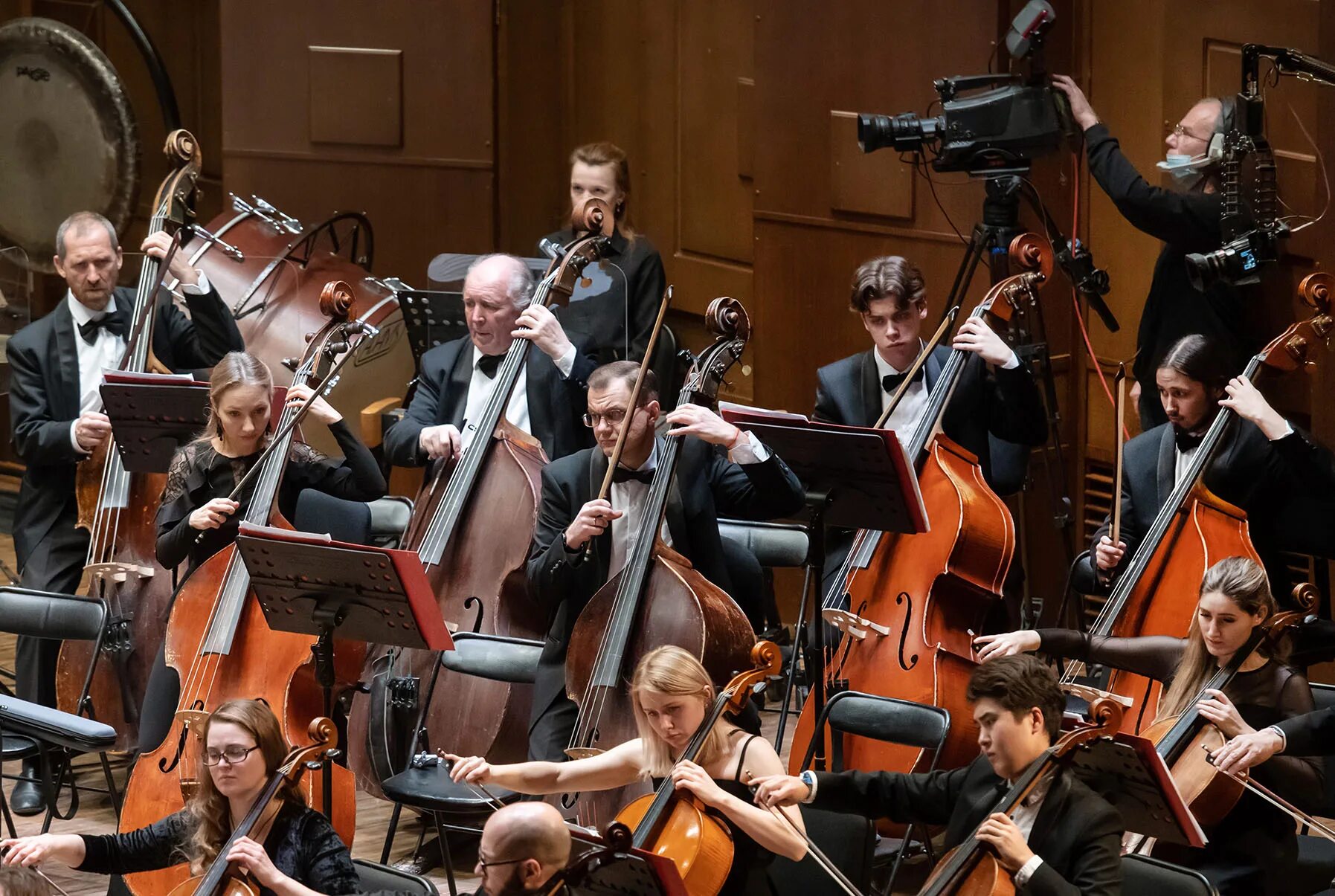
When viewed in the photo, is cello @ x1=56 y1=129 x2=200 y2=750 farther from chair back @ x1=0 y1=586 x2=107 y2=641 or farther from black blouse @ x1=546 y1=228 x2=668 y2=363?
black blouse @ x1=546 y1=228 x2=668 y2=363

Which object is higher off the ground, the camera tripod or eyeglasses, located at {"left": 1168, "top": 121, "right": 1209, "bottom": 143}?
eyeglasses, located at {"left": 1168, "top": 121, "right": 1209, "bottom": 143}

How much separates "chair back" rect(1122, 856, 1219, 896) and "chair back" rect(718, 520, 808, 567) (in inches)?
72.2

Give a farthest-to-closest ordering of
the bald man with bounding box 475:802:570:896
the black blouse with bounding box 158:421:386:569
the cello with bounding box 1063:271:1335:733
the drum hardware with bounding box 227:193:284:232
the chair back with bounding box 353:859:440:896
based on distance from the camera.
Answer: the drum hardware with bounding box 227:193:284:232
the black blouse with bounding box 158:421:386:569
the cello with bounding box 1063:271:1335:733
the chair back with bounding box 353:859:440:896
the bald man with bounding box 475:802:570:896

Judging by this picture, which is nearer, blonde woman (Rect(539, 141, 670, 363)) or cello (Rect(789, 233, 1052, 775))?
cello (Rect(789, 233, 1052, 775))

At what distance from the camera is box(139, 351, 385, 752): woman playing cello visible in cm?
453

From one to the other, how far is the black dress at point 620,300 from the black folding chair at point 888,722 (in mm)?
1835

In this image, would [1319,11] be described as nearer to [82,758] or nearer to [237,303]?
[237,303]

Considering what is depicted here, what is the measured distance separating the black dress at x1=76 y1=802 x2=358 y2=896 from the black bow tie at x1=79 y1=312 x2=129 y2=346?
2161mm

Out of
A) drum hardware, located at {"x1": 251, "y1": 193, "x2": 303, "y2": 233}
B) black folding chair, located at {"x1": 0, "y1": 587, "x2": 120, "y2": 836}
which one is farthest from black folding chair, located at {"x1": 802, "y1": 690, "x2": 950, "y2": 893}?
drum hardware, located at {"x1": 251, "y1": 193, "x2": 303, "y2": 233}

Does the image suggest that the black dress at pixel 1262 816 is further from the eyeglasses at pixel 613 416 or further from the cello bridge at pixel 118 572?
the cello bridge at pixel 118 572

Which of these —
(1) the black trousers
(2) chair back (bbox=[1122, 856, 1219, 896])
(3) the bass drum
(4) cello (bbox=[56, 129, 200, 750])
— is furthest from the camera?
(3) the bass drum

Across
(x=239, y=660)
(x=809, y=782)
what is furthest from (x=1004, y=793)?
(x=239, y=660)

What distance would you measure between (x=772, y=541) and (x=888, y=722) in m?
1.11

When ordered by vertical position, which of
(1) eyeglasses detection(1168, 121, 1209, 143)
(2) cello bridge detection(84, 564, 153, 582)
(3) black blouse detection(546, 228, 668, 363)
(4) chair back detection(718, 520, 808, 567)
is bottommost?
(2) cello bridge detection(84, 564, 153, 582)
